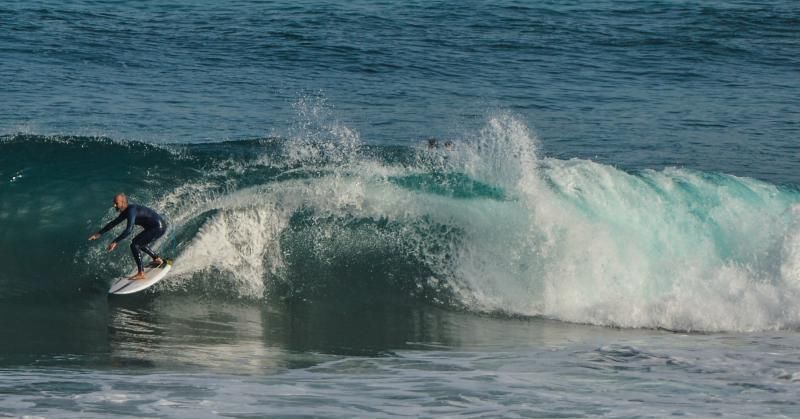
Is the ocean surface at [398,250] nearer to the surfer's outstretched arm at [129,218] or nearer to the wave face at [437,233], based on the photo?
the wave face at [437,233]

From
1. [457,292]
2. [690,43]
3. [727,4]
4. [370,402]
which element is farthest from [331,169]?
[727,4]

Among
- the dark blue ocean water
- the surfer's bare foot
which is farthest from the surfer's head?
the dark blue ocean water

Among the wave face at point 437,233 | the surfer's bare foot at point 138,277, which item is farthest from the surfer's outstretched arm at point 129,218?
the wave face at point 437,233

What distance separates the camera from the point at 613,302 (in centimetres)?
1362

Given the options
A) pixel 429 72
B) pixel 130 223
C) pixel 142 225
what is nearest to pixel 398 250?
pixel 142 225

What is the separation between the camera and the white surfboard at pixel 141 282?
1327cm

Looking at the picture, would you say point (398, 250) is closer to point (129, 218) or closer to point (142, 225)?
point (142, 225)

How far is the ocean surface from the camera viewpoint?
9820mm

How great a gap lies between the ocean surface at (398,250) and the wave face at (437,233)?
35 mm

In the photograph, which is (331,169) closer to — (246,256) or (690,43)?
→ (246,256)

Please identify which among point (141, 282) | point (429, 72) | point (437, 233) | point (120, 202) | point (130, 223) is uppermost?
point (429, 72)

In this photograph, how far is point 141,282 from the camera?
13.3 meters

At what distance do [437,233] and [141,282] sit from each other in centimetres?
403

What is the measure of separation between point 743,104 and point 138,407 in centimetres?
1961
